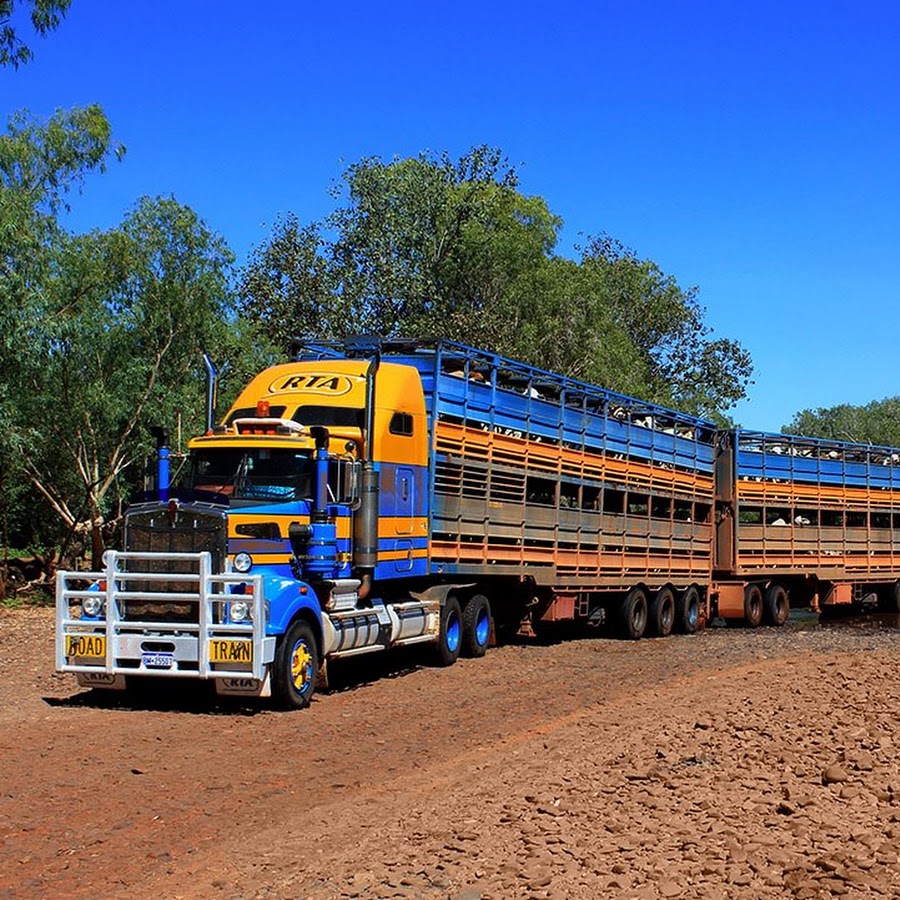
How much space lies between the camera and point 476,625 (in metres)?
18.3

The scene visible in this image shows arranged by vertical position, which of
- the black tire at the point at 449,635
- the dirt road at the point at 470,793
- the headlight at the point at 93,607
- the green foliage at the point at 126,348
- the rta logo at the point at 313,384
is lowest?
the dirt road at the point at 470,793

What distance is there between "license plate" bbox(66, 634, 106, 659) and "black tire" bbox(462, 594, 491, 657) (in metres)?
6.82

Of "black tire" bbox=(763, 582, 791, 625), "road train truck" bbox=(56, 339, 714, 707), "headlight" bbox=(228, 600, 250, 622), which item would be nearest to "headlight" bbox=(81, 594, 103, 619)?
"road train truck" bbox=(56, 339, 714, 707)

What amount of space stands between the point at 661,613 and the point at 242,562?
516 inches

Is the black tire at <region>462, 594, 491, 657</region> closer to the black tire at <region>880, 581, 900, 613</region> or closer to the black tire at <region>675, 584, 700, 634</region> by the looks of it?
the black tire at <region>675, 584, 700, 634</region>

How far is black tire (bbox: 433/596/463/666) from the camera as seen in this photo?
674 inches

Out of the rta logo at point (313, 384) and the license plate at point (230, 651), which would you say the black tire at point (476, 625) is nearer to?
the rta logo at point (313, 384)

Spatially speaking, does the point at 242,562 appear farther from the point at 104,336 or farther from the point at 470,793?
the point at 104,336

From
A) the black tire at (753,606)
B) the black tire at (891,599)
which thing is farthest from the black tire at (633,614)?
the black tire at (891,599)

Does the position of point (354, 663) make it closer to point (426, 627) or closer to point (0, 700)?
point (426, 627)

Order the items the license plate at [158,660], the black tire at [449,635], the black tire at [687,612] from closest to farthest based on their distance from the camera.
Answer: the license plate at [158,660]
the black tire at [449,635]
the black tire at [687,612]

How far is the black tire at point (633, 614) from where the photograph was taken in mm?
22531

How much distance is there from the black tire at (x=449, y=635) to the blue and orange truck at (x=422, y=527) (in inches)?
2.3

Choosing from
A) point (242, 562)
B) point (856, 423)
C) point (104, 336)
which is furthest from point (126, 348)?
point (856, 423)
